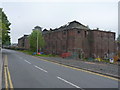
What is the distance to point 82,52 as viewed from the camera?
52625 mm

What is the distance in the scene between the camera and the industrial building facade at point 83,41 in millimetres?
52344

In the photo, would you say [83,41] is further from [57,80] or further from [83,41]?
[57,80]

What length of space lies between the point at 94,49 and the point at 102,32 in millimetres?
7570

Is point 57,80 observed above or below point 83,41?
below

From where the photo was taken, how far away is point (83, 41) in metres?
54.1

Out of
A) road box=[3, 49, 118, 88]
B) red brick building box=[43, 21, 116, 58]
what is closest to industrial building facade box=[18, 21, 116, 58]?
red brick building box=[43, 21, 116, 58]

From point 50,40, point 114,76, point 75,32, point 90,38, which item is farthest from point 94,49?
point 114,76

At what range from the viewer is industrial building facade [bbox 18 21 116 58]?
172ft

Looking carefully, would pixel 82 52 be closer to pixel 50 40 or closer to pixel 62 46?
pixel 62 46

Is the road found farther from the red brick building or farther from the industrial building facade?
the red brick building

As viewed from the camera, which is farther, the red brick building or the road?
the red brick building

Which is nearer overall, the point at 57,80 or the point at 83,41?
the point at 57,80

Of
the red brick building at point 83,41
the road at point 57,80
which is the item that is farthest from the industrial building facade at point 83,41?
the road at point 57,80

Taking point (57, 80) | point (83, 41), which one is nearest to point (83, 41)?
point (83, 41)
